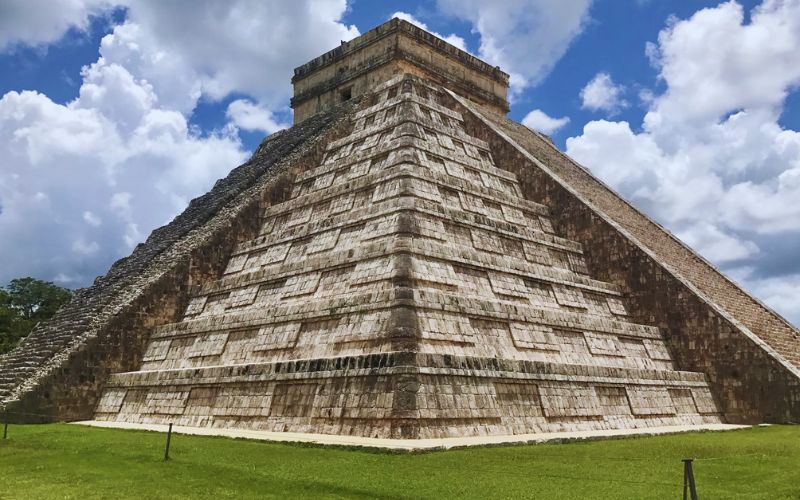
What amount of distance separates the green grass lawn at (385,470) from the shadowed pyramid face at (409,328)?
123cm

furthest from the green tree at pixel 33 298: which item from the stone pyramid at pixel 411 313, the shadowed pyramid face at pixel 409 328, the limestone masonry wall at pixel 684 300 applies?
the limestone masonry wall at pixel 684 300

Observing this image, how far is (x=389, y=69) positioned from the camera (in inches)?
870

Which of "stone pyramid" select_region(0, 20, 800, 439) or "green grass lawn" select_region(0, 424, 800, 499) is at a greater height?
Answer: "stone pyramid" select_region(0, 20, 800, 439)

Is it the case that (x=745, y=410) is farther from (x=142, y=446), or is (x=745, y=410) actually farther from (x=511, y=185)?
(x=142, y=446)

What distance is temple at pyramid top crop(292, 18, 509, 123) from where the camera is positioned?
2222 cm

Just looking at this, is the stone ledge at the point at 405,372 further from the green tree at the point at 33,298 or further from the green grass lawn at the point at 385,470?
the green tree at the point at 33,298

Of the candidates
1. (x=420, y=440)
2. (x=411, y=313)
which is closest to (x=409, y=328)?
(x=411, y=313)

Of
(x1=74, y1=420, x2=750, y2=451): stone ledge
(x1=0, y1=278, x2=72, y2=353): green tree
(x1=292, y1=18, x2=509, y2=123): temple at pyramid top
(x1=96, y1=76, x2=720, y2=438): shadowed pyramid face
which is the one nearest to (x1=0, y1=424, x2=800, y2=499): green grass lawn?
(x1=74, y1=420, x2=750, y2=451): stone ledge

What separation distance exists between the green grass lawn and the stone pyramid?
1.48 m

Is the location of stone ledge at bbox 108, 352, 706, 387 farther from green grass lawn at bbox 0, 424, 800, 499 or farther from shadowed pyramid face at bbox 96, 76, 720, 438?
green grass lawn at bbox 0, 424, 800, 499

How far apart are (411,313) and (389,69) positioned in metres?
13.3

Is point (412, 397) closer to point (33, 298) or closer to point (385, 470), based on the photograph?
point (385, 470)

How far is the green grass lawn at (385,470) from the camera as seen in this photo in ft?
20.8

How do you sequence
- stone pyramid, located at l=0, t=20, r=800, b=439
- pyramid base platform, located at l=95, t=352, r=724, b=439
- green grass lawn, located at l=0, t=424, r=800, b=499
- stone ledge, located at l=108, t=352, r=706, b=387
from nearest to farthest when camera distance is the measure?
green grass lawn, located at l=0, t=424, r=800, b=499 < pyramid base platform, located at l=95, t=352, r=724, b=439 < stone ledge, located at l=108, t=352, r=706, b=387 < stone pyramid, located at l=0, t=20, r=800, b=439
